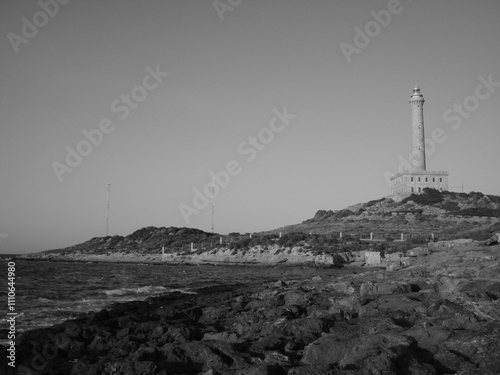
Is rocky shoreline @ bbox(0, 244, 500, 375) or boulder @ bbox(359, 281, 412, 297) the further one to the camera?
boulder @ bbox(359, 281, 412, 297)

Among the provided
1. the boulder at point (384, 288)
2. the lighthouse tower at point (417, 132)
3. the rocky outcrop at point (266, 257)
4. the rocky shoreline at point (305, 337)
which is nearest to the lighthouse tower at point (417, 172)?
the lighthouse tower at point (417, 132)

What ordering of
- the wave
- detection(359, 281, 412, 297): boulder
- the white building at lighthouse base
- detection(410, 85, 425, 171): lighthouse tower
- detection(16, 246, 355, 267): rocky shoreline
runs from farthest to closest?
detection(410, 85, 425, 171): lighthouse tower < the white building at lighthouse base < detection(16, 246, 355, 267): rocky shoreline < the wave < detection(359, 281, 412, 297): boulder

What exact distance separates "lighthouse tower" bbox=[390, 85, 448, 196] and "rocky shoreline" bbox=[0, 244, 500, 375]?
81170 mm

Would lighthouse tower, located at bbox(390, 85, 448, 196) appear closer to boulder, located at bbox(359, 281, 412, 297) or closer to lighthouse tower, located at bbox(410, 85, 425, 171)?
lighthouse tower, located at bbox(410, 85, 425, 171)

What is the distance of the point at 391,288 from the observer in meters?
15.9

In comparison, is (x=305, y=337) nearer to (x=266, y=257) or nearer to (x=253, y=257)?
(x=266, y=257)

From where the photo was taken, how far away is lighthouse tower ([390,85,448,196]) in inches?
3752

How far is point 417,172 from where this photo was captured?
3772 inches

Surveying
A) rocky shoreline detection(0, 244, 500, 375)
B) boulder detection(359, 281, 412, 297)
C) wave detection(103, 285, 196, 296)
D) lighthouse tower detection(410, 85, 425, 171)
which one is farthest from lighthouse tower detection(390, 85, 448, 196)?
boulder detection(359, 281, 412, 297)

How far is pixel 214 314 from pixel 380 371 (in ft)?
28.0

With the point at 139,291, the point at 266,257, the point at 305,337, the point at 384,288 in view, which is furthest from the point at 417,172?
the point at 305,337

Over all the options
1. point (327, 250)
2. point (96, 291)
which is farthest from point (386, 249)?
point (96, 291)

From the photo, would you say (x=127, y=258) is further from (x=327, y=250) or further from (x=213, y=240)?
(x=327, y=250)

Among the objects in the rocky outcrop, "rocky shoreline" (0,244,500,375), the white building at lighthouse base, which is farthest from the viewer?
the white building at lighthouse base
